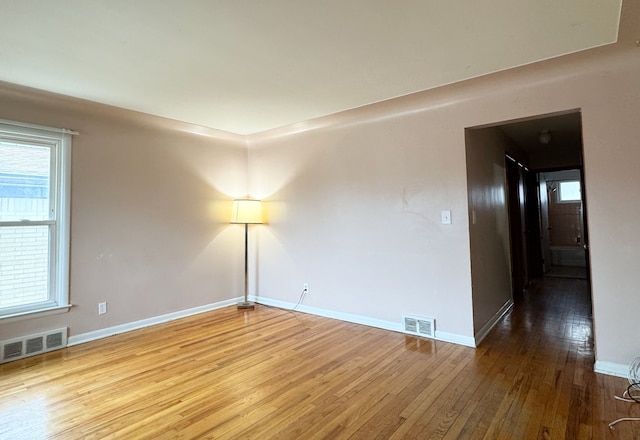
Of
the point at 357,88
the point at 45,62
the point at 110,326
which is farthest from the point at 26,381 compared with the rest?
the point at 357,88

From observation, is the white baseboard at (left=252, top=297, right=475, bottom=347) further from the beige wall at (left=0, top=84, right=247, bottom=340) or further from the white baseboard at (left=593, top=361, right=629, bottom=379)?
the white baseboard at (left=593, top=361, right=629, bottom=379)

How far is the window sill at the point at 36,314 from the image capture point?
287 centimetres

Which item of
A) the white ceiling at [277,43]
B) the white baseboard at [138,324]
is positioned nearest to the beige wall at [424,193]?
the white ceiling at [277,43]

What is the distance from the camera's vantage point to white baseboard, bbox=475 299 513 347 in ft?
10.4

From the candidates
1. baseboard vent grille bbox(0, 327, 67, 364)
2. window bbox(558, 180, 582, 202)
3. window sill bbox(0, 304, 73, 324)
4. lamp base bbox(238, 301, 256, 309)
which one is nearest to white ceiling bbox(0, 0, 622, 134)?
window sill bbox(0, 304, 73, 324)

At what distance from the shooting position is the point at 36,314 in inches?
118

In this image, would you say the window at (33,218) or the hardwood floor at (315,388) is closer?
the hardwood floor at (315,388)

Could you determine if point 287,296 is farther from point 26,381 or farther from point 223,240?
point 26,381

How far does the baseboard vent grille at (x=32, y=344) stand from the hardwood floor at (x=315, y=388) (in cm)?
12

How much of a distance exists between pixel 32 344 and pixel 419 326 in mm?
3618

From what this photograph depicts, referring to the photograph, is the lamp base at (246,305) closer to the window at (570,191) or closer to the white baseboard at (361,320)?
the white baseboard at (361,320)

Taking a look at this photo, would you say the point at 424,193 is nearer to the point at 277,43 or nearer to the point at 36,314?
the point at 277,43

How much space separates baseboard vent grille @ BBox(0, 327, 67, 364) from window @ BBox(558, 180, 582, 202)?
9.64m

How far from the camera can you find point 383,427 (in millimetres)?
1874
